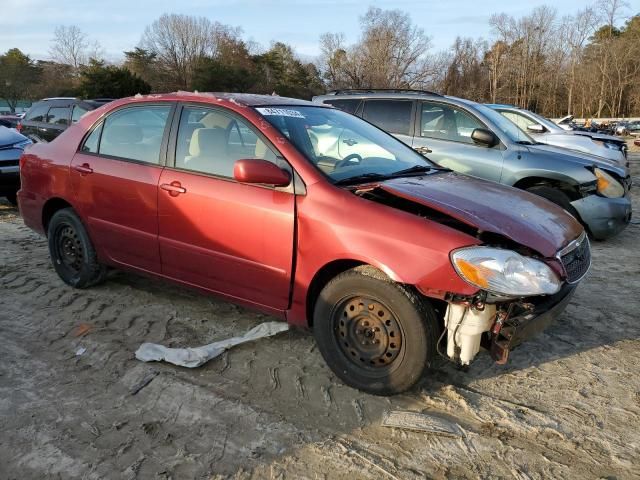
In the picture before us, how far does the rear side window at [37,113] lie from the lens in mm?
11078

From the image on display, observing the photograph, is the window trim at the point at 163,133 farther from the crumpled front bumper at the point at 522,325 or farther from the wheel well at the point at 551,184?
the wheel well at the point at 551,184

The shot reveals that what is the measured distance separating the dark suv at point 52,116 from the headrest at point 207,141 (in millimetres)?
7708

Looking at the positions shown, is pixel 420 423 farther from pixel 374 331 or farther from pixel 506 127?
pixel 506 127

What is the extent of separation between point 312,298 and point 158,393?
1074 mm

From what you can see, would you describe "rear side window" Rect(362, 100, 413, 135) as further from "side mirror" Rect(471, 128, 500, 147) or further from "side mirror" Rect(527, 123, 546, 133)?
"side mirror" Rect(527, 123, 546, 133)

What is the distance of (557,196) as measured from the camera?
638 cm

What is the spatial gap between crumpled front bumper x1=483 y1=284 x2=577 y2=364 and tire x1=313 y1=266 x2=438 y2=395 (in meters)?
0.33

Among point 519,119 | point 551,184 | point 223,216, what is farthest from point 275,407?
point 519,119

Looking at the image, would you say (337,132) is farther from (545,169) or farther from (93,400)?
(545,169)

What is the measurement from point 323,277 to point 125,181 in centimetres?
185

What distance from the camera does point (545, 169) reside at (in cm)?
639

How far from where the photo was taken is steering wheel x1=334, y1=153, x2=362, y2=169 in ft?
11.3

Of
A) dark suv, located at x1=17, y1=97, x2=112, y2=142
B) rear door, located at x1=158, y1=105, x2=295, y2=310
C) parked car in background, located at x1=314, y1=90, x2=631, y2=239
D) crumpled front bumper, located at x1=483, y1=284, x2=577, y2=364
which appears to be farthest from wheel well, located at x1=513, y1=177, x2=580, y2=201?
dark suv, located at x1=17, y1=97, x2=112, y2=142

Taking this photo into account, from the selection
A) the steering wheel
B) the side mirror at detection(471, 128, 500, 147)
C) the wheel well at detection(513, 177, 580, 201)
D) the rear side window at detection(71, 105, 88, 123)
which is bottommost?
the wheel well at detection(513, 177, 580, 201)
